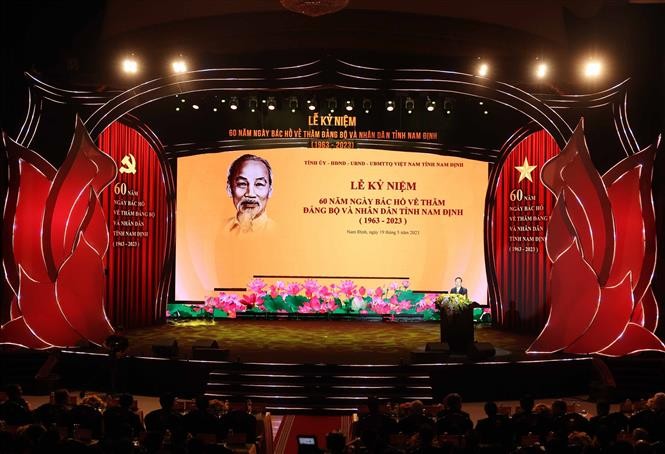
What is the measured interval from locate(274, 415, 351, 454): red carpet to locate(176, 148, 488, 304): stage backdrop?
4.87m

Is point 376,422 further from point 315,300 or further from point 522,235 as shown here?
point 315,300

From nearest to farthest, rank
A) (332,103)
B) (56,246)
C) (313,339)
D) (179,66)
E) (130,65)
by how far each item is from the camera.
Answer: (56,246) < (130,65) < (179,66) < (313,339) < (332,103)

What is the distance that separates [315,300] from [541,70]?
5.32 m

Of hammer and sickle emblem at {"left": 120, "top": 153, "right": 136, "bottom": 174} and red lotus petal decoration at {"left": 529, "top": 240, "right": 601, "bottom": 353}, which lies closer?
red lotus petal decoration at {"left": 529, "top": 240, "right": 601, "bottom": 353}

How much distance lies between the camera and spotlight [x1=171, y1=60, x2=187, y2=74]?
428 inches

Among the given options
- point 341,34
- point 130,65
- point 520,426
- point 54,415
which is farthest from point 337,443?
point 341,34

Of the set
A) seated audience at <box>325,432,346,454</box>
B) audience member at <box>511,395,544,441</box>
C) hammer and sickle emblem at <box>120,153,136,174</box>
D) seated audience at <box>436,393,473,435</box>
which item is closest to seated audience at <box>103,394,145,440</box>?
seated audience at <box>325,432,346,454</box>

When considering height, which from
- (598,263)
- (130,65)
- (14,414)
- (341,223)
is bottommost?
(14,414)

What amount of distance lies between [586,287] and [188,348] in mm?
5266

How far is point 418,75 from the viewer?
11016mm

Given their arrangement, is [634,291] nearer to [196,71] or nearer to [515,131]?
[515,131]

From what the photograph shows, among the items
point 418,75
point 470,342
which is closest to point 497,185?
point 418,75

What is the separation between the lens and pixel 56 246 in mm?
10234

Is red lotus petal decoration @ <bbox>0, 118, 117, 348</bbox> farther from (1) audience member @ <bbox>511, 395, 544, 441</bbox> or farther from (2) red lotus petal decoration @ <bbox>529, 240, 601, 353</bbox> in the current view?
(1) audience member @ <bbox>511, 395, 544, 441</bbox>
